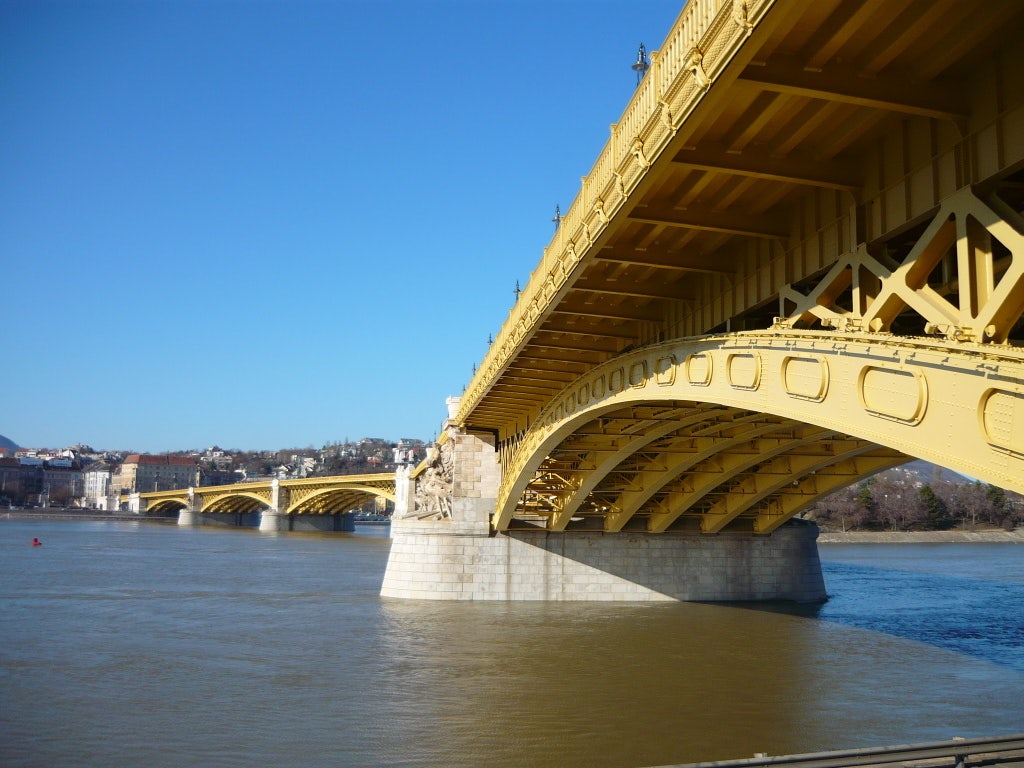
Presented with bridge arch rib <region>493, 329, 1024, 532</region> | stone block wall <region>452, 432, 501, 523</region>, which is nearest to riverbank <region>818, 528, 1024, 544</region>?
stone block wall <region>452, 432, 501, 523</region>

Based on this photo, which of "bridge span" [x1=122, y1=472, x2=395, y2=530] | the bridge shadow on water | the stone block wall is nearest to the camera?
the bridge shadow on water

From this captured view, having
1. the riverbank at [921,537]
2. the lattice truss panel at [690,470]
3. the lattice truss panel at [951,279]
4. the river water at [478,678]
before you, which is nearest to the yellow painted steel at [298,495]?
the riverbank at [921,537]

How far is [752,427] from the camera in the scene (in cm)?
2020

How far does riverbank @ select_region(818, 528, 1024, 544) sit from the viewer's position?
8556cm

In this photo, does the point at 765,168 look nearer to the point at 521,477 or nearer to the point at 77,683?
the point at 77,683

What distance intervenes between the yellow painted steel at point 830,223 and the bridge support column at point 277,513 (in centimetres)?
8429

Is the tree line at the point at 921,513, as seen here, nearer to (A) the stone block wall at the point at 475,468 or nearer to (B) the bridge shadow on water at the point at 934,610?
(B) the bridge shadow on water at the point at 934,610

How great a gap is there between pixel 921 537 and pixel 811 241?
8583cm

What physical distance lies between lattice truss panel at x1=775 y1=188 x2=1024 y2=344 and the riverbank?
262 ft

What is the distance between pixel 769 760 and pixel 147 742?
34.4 feet

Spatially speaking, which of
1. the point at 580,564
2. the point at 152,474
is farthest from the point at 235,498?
the point at 580,564

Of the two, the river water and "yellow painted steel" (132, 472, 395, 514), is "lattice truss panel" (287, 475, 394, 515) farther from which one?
the river water

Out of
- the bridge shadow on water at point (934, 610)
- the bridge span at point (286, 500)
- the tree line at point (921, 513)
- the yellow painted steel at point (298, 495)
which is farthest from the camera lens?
the tree line at point (921, 513)

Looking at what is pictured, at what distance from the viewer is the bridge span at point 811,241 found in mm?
6965
